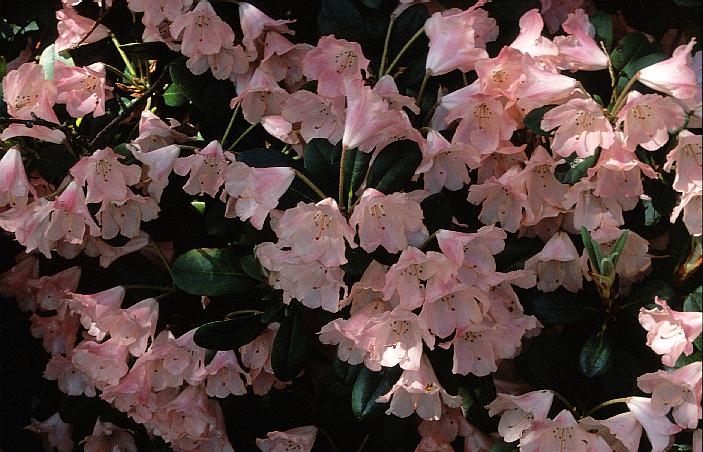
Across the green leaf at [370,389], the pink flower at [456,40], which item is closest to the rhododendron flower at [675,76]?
the pink flower at [456,40]

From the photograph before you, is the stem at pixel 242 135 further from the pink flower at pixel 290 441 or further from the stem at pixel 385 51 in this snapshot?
the pink flower at pixel 290 441

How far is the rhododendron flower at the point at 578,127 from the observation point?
4.03ft

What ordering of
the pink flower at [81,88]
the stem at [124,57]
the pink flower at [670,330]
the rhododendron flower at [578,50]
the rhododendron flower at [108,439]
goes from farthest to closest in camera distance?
the rhododendron flower at [108,439] → the stem at [124,57] → the pink flower at [81,88] → the rhododendron flower at [578,50] → the pink flower at [670,330]

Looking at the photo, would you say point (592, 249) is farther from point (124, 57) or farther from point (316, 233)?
point (124, 57)

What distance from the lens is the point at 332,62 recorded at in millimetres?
1365

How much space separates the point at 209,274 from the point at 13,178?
34 cm

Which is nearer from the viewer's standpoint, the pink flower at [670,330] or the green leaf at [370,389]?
the pink flower at [670,330]

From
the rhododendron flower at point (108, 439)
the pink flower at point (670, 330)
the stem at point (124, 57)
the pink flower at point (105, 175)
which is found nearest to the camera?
the pink flower at point (670, 330)

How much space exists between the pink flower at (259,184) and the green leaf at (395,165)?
12 cm

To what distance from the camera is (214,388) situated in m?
1.49

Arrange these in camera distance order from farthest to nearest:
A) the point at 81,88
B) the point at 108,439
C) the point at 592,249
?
1. the point at 108,439
2. the point at 81,88
3. the point at 592,249

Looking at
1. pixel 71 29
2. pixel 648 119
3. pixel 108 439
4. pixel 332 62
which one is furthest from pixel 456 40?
pixel 108 439

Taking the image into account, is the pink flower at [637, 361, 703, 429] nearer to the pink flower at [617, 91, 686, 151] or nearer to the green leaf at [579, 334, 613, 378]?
the green leaf at [579, 334, 613, 378]

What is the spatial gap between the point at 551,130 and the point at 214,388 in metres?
0.67
